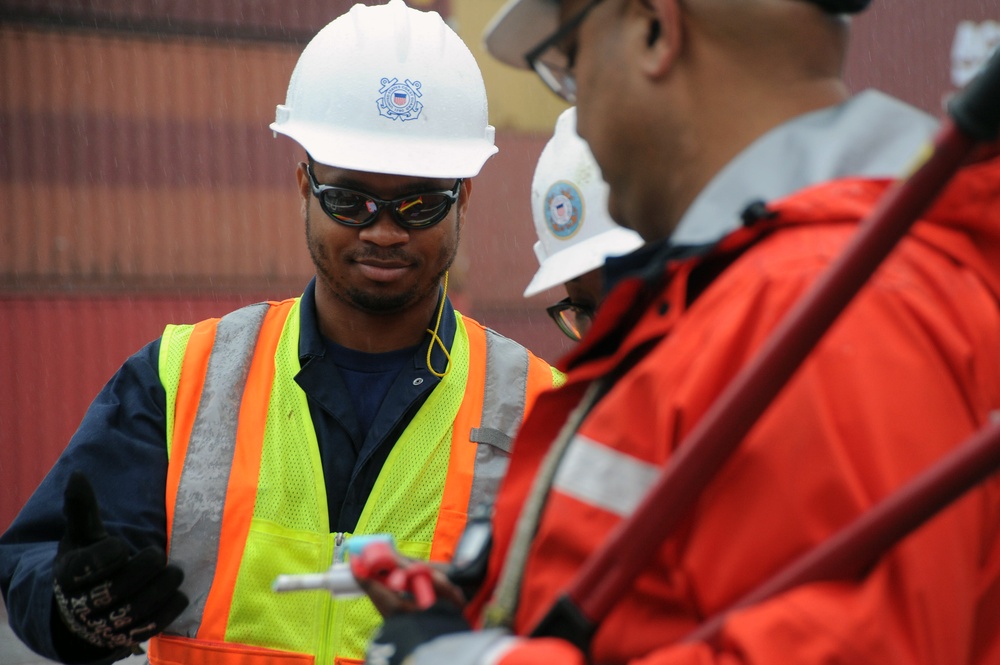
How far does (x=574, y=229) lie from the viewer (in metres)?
3.44

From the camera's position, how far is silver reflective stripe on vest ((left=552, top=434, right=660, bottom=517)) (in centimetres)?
125

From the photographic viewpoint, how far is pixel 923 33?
10398 mm

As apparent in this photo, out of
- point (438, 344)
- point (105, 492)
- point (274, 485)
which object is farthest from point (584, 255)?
point (105, 492)

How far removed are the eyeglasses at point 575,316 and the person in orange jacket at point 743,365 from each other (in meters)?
1.85

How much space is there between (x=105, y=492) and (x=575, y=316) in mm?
1532

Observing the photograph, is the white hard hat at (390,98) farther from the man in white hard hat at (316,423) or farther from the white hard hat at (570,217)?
the white hard hat at (570,217)

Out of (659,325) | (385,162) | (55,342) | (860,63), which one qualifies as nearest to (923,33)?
(860,63)

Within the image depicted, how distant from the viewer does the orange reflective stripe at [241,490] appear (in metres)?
2.51

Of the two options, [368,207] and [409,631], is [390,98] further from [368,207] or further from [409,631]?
[409,631]

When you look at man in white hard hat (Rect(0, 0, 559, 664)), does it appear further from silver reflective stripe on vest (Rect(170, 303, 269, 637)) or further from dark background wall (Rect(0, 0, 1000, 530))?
dark background wall (Rect(0, 0, 1000, 530))

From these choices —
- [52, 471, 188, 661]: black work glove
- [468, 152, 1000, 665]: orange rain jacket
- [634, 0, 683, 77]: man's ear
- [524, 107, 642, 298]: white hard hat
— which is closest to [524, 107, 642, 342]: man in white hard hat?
[524, 107, 642, 298]: white hard hat

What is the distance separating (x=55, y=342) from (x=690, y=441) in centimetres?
746

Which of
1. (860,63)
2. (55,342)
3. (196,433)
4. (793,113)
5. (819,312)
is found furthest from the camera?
(860,63)

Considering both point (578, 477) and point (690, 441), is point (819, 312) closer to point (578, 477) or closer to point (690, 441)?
point (690, 441)
